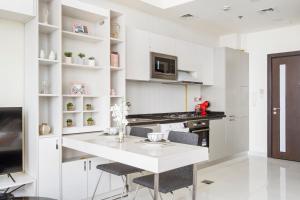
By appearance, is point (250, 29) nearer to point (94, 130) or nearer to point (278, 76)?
point (278, 76)

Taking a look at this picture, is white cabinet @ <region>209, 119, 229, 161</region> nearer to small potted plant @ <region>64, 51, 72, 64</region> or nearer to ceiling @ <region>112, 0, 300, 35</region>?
ceiling @ <region>112, 0, 300, 35</region>

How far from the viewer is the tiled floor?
319cm

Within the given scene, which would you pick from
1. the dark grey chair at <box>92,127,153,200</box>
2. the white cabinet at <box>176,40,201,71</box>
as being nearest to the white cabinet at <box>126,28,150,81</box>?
the white cabinet at <box>176,40,201,71</box>

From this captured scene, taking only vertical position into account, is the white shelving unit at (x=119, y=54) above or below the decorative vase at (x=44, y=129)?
above

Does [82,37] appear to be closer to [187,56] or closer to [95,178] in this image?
[95,178]

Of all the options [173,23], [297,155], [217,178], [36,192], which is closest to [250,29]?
[173,23]

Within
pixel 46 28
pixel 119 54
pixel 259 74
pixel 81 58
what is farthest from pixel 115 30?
pixel 259 74

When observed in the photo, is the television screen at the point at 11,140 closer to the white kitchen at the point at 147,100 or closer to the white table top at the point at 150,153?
the white kitchen at the point at 147,100

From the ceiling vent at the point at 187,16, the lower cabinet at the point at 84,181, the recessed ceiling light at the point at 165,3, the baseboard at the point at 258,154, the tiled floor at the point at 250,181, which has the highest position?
the recessed ceiling light at the point at 165,3

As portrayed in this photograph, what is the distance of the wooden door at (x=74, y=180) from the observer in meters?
2.73

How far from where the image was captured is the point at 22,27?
9.23ft

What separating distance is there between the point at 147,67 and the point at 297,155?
134 inches

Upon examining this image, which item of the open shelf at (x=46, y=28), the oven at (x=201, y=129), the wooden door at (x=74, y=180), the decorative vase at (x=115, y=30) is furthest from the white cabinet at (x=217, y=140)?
the open shelf at (x=46, y=28)

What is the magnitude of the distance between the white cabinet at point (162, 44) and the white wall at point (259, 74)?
2163 millimetres
